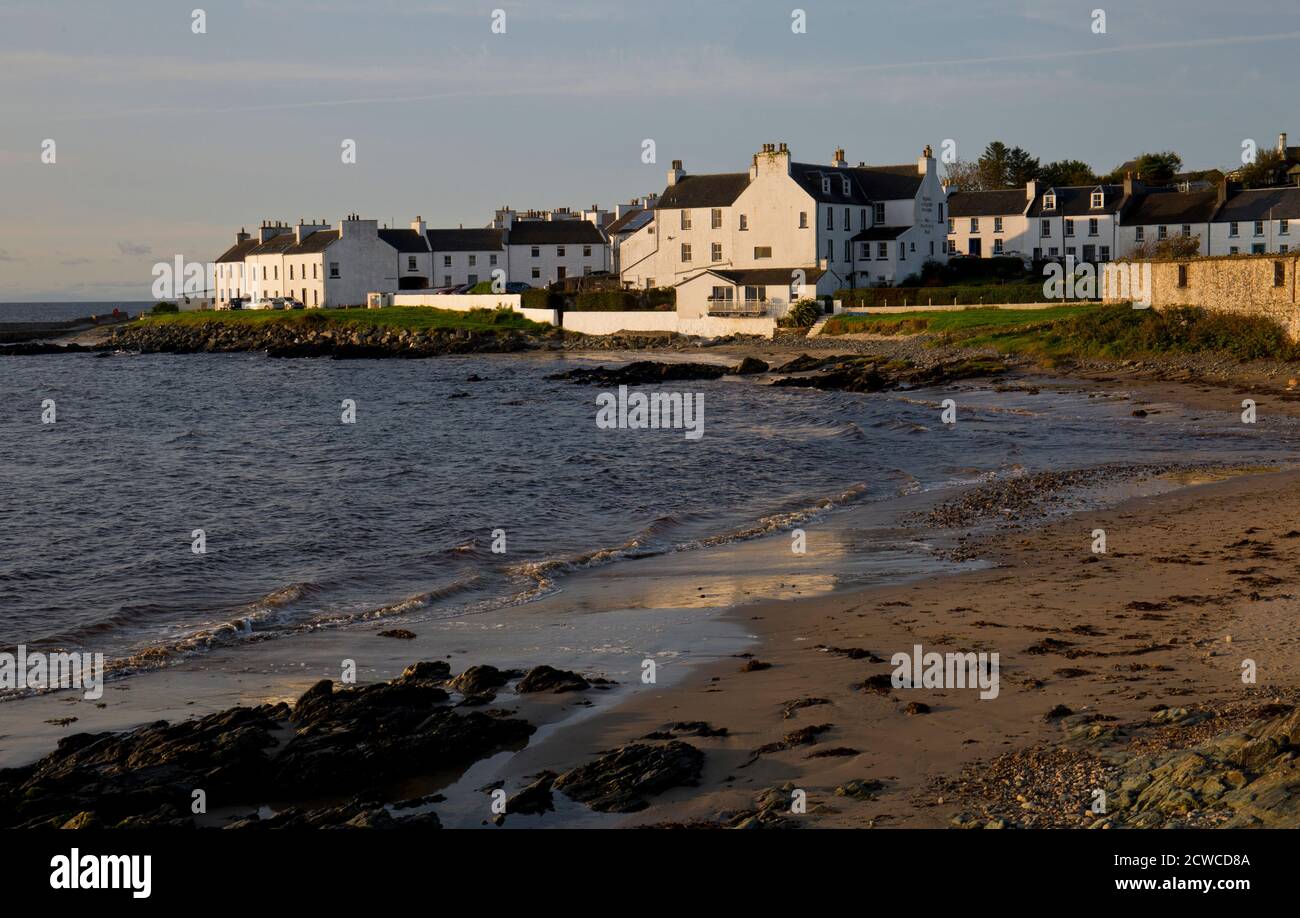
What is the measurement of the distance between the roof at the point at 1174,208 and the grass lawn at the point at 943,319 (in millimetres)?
23215

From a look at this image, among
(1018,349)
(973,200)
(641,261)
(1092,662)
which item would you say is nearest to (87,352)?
(641,261)

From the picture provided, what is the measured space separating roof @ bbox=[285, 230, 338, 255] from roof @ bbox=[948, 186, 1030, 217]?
51026 millimetres

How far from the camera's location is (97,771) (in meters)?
11.8

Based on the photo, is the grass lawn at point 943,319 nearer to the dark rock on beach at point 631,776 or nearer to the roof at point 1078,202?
the roof at point 1078,202

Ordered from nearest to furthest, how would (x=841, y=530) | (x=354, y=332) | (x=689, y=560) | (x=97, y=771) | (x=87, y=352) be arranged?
(x=97, y=771)
(x=689, y=560)
(x=841, y=530)
(x=354, y=332)
(x=87, y=352)

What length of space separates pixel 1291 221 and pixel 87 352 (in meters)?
94.5

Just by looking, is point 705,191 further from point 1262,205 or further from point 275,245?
point 275,245

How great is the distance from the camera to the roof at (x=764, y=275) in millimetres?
80062

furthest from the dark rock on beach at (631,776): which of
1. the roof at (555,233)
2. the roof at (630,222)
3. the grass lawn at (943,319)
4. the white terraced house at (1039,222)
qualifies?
the roof at (555,233)

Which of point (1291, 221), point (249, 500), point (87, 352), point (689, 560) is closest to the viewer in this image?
point (689, 560)

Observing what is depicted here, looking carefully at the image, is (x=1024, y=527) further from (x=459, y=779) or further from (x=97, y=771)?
(x=97, y=771)

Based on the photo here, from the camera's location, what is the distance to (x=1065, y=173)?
11275 centimetres

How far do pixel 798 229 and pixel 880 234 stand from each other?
5.91 metres

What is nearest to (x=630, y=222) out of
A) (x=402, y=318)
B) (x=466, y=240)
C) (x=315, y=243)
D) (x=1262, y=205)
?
(x=466, y=240)
